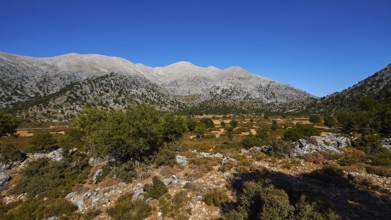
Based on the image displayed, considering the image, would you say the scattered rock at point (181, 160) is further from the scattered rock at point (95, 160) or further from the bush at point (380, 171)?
the bush at point (380, 171)

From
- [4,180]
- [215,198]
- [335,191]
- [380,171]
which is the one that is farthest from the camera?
[4,180]

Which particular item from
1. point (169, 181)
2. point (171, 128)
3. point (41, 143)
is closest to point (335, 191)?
point (169, 181)

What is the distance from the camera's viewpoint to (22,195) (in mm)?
21109

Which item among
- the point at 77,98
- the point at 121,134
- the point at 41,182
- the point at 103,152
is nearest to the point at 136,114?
the point at 121,134

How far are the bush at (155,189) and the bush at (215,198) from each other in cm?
347

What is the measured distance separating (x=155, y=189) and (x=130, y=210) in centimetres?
252

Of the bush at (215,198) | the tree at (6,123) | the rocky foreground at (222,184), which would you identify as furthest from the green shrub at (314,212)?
the tree at (6,123)

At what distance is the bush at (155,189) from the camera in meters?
17.2

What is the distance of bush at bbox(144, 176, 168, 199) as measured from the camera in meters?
17.2

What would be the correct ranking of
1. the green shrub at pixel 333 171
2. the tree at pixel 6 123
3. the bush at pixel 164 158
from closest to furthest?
the green shrub at pixel 333 171 < the bush at pixel 164 158 < the tree at pixel 6 123

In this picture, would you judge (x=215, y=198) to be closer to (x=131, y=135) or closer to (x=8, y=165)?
(x=131, y=135)

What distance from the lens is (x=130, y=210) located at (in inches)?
624

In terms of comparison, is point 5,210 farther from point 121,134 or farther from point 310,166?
point 310,166

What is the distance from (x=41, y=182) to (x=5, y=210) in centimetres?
436
